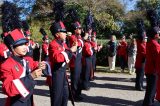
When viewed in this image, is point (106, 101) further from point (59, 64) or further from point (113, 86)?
point (59, 64)

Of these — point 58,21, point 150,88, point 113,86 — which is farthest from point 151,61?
point 113,86

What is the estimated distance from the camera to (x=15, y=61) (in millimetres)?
5281

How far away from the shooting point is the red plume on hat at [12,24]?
5281 millimetres

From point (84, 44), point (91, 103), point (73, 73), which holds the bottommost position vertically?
point (91, 103)

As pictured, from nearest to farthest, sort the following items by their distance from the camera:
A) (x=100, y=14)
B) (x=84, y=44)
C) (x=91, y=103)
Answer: (x=91, y=103) → (x=84, y=44) → (x=100, y=14)

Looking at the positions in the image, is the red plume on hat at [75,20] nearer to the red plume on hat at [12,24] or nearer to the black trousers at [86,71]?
the black trousers at [86,71]

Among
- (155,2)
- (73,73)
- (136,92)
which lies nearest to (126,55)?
(136,92)

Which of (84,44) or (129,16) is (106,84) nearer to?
(84,44)

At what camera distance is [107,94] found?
1092cm

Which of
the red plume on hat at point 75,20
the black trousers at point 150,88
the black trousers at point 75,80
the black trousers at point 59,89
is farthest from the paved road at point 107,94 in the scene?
the black trousers at point 59,89

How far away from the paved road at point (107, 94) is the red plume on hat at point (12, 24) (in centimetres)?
195

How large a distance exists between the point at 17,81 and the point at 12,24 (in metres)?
4.77

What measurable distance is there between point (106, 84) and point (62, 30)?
5.88 metres

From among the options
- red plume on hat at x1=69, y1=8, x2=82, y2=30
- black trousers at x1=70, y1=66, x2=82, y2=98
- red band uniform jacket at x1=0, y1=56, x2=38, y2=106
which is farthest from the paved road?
red band uniform jacket at x1=0, y1=56, x2=38, y2=106
